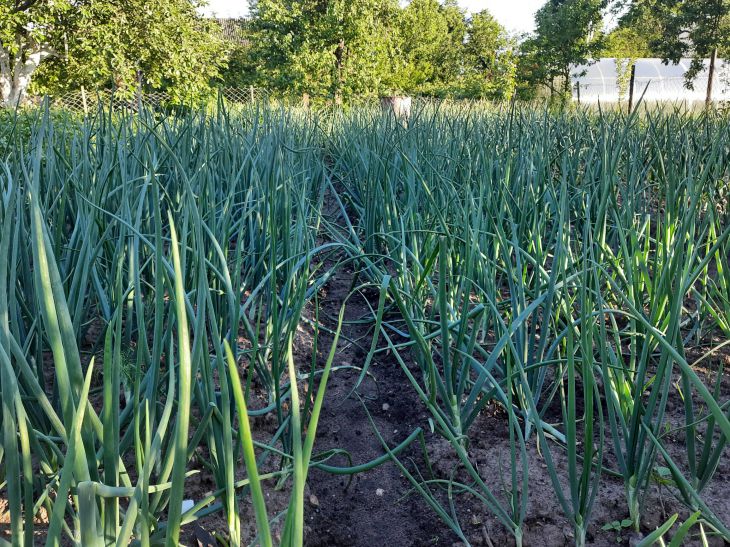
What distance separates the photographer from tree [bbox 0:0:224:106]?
10805mm

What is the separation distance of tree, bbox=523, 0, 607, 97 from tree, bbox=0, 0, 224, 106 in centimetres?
842

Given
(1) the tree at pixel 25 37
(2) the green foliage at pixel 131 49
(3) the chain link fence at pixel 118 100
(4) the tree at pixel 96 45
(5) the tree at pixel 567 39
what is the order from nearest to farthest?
(3) the chain link fence at pixel 118 100 < (1) the tree at pixel 25 37 < (4) the tree at pixel 96 45 < (2) the green foliage at pixel 131 49 < (5) the tree at pixel 567 39

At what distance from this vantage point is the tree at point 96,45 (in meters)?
10.8

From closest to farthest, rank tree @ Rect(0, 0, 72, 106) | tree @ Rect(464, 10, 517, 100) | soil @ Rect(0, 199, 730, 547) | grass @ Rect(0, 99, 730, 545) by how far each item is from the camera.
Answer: grass @ Rect(0, 99, 730, 545)
soil @ Rect(0, 199, 730, 547)
tree @ Rect(0, 0, 72, 106)
tree @ Rect(464, 10, 517, 100)

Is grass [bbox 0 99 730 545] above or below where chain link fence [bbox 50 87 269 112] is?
below

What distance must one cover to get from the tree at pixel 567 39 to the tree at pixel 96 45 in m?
8.42

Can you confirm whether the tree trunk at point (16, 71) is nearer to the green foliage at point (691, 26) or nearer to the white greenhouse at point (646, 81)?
the green foliage at point (691, 26)

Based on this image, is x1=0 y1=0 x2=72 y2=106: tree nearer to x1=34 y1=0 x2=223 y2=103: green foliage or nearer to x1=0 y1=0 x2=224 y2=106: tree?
x1=0 y1=0 x2=224 y2=106: tree

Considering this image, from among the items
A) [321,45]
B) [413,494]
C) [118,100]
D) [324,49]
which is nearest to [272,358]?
[413,494]

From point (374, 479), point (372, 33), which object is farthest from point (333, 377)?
point (372, 33)

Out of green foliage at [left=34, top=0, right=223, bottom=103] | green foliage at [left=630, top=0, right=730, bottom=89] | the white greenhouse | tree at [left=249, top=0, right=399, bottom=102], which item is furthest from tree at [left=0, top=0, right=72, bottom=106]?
the white greenhouse

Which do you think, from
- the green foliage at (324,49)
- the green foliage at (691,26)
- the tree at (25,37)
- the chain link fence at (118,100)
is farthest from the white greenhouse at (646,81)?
the tree at (25,37)

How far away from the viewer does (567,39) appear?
50.3 feet

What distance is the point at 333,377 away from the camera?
157 centimetres
